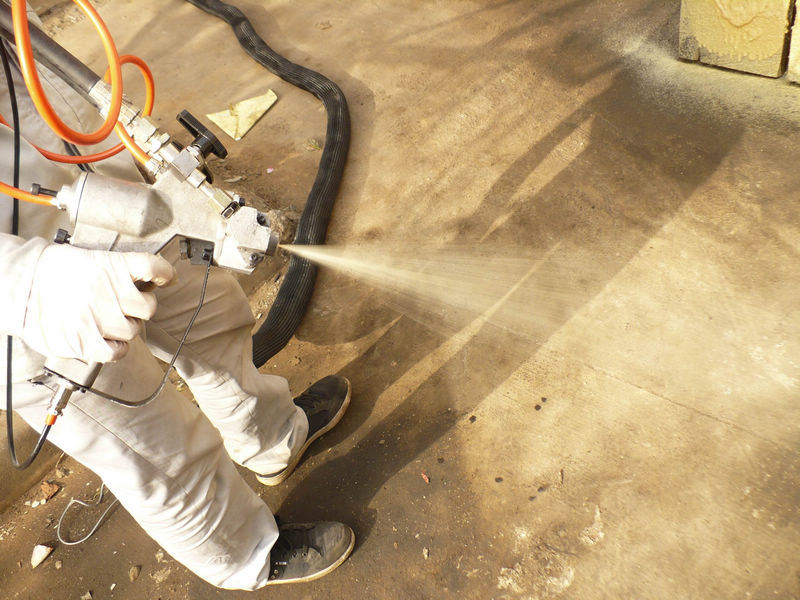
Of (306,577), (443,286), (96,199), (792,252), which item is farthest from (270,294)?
(792,252)

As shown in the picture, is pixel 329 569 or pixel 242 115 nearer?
pixel 329 569

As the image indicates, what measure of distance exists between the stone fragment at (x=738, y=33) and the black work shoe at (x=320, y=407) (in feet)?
7.51

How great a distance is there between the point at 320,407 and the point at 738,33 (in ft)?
8.04

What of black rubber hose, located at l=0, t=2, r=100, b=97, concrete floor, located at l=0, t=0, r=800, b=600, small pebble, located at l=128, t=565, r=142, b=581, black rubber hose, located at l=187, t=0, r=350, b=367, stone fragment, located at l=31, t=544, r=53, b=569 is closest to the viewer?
black rubber hose, located at l=0, t=2, r=100, b=97

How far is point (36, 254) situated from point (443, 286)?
5.30 feet

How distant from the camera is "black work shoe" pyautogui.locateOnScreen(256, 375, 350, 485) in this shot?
85.8 inches

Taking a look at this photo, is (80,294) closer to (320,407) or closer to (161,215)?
(161,215)

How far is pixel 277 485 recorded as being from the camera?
7.28 ft

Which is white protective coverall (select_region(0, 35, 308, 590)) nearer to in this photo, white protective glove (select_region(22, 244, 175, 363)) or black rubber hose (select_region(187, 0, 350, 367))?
white protective glove (select_region(22, 244, 175, 363))

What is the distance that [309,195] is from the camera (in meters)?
2.95

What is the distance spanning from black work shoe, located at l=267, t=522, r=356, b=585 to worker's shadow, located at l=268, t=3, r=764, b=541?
0.10 meters

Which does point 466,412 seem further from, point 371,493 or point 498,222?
point 498,222

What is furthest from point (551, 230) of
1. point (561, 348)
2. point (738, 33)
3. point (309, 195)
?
point (738, 33)

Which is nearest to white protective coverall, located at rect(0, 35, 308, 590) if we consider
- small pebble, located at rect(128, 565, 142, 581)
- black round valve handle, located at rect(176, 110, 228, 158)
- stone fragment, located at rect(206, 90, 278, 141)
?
black round valve handle, located at rect(176, 110, 228, 158)
